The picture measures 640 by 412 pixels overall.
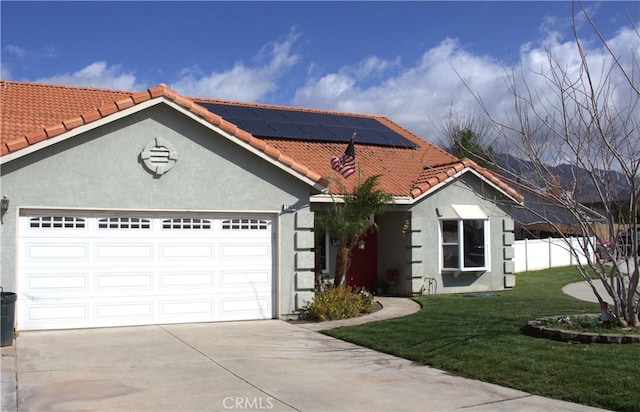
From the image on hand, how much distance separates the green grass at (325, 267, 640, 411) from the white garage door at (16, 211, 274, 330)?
2693 millimetres

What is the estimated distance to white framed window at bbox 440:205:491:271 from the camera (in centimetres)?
1819

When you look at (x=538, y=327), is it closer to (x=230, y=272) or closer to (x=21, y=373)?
(x=230, y=272)

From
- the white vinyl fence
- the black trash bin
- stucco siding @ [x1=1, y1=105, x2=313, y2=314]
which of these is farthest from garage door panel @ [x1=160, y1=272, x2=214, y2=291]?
the white vinyl fence

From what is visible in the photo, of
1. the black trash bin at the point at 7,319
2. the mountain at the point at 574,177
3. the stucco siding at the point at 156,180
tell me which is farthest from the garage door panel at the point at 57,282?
the mountain at the point at 574,177

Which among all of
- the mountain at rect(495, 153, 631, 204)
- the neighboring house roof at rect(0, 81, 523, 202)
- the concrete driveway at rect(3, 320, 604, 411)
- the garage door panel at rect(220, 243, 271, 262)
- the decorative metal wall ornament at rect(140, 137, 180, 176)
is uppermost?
the neighboring house roof at rect(0, 81, 523, 202)

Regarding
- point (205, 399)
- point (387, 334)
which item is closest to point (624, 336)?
point (387, 334)

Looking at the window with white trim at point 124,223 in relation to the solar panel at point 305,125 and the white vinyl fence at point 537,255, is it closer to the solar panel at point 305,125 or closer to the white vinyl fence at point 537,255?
the solar panel at point 305,125

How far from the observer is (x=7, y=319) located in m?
10.4

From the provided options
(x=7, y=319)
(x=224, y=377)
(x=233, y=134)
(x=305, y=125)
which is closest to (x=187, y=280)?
(x=233, y=134)

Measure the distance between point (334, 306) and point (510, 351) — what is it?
504cm

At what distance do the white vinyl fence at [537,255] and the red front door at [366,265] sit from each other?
9.67m

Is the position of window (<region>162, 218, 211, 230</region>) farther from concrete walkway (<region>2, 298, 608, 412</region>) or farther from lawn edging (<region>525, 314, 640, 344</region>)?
lawn edging (<region>525, 314, 640, 344</region>)

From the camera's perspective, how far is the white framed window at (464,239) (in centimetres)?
1819

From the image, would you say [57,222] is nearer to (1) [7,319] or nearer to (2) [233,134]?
(1) [7,319]
